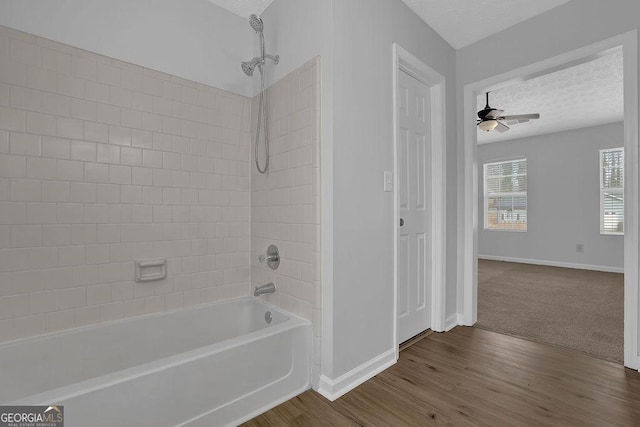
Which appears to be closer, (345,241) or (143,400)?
(143,400)

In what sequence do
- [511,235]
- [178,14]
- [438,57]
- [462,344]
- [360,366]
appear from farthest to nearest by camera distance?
[511,235] < [438,57] < [462,344] < [178,14] < [360,366]

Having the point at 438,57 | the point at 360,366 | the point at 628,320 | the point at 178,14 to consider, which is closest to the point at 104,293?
the point at 360,366

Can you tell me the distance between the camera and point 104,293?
1.75 m

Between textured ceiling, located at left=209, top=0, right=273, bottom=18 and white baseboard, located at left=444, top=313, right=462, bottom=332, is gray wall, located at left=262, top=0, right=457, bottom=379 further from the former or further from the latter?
white baseboard, located at left=444, top=313, right=462, bottom=332

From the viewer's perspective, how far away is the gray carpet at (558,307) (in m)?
2.43

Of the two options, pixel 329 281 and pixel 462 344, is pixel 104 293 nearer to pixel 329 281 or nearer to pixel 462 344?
pixel 329 281

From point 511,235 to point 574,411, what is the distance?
17.8ft

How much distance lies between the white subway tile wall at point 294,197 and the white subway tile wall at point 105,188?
1.11 feet

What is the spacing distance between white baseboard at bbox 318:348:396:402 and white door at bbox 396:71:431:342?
0.33 meters

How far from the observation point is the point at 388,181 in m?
2.01

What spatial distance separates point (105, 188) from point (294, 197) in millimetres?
1123

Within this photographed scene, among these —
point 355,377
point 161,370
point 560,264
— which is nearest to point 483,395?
point 355,377

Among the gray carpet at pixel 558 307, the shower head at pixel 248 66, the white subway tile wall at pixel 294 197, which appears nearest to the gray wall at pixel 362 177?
the white subway tile wall at pixel 294 197

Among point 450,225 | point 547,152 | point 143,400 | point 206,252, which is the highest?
point 547,152
